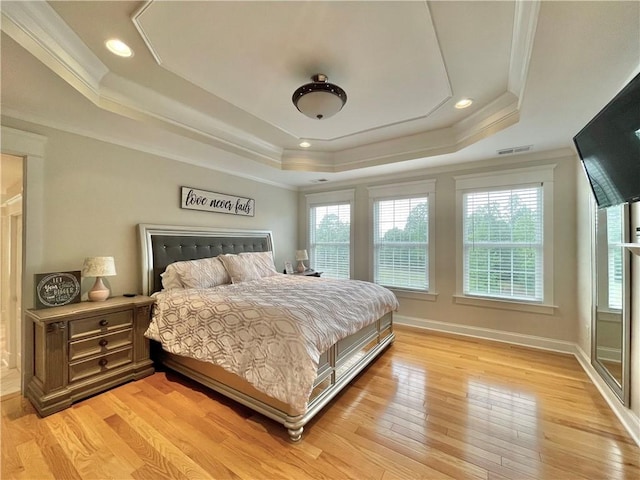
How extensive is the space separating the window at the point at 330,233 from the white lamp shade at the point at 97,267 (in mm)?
3483

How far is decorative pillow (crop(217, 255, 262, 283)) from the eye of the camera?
139 inches

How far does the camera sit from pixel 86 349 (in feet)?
7.82

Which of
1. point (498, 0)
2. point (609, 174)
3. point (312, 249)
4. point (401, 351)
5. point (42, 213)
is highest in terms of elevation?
point (498, 0)

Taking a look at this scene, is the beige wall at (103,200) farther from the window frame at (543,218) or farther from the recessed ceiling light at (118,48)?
the window frame at (543,218)

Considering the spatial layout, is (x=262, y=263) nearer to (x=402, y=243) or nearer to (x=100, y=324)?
(x=100, y=324)

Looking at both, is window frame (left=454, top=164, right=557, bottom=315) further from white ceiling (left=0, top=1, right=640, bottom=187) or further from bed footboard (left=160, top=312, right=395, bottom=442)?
bed footboard (left=160, top=312, right=395, bottom=442)

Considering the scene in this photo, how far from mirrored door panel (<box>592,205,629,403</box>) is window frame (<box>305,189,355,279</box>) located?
318cm

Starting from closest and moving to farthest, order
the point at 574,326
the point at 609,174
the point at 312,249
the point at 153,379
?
1. the point at 609,174
2. the point at 153,379
3. the point at 574,326
4. the point at 312,249

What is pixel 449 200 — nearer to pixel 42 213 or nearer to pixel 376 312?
pixel 376 312

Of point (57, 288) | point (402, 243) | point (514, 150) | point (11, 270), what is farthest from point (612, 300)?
point (11, 270)

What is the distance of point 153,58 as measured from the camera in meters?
2.04

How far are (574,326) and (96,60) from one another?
552 cm

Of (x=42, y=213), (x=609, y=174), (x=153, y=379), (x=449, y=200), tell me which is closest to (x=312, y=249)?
(x=449, y=200)

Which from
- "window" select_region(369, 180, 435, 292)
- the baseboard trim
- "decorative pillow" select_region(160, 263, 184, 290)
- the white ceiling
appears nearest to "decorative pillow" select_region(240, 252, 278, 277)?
"decorative pillow" select_region(160, 263, 184, 290)
